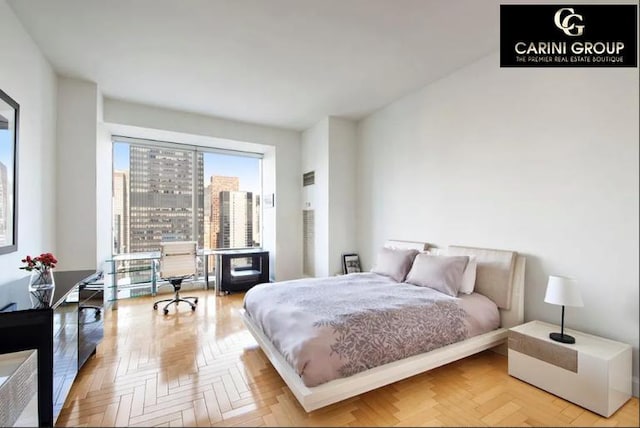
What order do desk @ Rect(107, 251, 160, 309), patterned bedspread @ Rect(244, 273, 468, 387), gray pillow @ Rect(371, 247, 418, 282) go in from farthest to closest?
desk @ Rect(107, 251, 160, 309) < gray pillow @ Rect(371, 247, 418, 282) < patterned bedspread @ Rect(244, 273, 468, 387)

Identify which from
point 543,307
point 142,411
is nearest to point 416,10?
point 543,307

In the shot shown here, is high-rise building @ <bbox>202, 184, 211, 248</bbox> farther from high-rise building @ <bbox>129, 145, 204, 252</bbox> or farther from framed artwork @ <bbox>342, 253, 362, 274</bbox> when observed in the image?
framed artwork @ <bbox>342, 253, 362, 274</bbox>

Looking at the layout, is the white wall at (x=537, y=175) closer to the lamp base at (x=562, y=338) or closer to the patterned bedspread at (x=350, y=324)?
the lamp base at (x=562, y=338)

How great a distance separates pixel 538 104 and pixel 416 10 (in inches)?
49.6

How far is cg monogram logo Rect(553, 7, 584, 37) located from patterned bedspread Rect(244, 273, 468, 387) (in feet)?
6.82

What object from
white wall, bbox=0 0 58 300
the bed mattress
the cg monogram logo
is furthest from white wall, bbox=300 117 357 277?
white wall, bbox=0 0 58 300

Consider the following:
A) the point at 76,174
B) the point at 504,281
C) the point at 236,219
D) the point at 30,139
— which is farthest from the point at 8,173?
the point at 504,281

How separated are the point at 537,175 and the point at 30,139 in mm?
4368

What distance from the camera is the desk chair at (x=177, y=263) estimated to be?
12.0 ft

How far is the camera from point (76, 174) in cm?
322

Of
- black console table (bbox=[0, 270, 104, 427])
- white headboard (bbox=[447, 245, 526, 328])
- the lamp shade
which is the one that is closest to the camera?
black console table (bbox=[0, 270, 104, 427])

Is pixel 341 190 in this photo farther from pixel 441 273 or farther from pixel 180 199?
pixel 180 199

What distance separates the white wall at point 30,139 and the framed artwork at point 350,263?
3397 mm

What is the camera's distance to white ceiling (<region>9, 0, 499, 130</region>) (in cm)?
212
